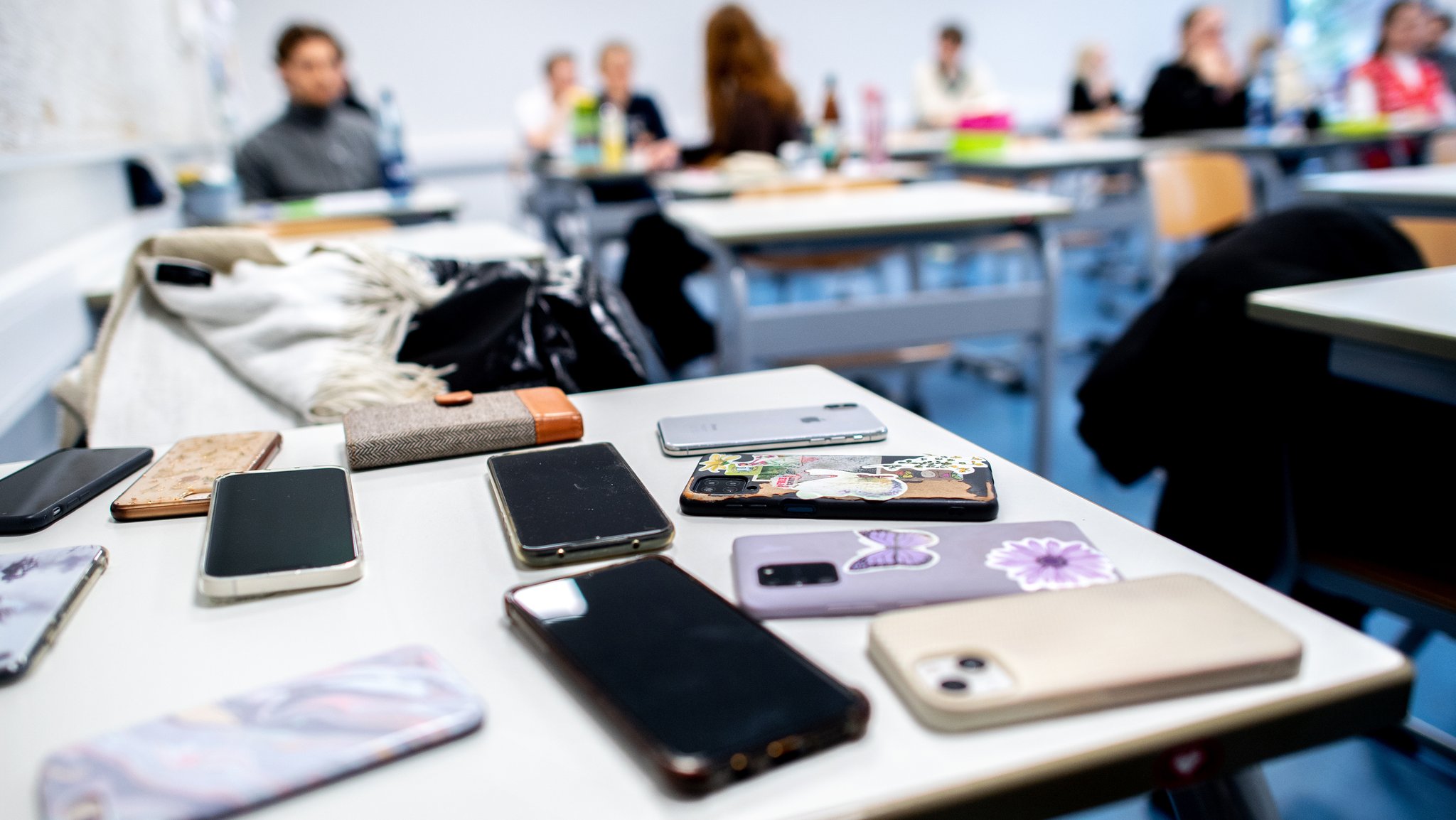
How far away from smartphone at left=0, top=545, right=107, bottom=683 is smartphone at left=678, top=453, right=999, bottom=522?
1.11 ft

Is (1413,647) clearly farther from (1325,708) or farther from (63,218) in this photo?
(63,218)

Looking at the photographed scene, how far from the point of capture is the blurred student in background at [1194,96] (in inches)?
186

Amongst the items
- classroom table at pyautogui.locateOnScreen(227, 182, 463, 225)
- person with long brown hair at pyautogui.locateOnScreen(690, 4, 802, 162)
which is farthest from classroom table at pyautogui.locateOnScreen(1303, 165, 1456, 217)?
classroom table at pyautogui.locateOnScreen(227, 182, 463, 225)

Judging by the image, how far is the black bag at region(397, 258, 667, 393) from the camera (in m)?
1.11

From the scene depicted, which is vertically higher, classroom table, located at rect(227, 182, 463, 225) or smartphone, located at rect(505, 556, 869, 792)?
classroom table, located at rect(227, 182, 463, 225)

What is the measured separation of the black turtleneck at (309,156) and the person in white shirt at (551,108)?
1.98 metres

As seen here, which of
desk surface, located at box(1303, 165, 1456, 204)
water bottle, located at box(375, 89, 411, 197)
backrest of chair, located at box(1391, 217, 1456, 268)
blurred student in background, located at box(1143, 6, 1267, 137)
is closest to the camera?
backrest of chair, located at box(1391, 217, 1456, 268)

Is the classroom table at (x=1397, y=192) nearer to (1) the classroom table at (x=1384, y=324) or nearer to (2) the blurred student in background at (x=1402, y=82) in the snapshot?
(1) the classroom table at (x=1384, y=324)

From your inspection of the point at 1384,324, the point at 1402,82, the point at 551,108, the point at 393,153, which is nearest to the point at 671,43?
the point at 551,108

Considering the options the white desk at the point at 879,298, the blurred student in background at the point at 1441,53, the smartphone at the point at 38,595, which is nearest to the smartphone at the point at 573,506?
the smartphone at the point at 38,595

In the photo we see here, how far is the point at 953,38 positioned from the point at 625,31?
238cm

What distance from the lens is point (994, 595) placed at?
Result: 48 cm

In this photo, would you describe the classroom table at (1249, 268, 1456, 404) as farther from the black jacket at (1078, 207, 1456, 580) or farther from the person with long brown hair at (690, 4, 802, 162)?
the person with long brown hair at (690, 4, 802, 162)

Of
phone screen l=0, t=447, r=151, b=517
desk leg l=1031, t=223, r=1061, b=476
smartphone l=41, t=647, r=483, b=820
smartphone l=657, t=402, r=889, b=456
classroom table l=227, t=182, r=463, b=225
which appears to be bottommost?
desk leg l=1031, t=223, r=1061, b=476
